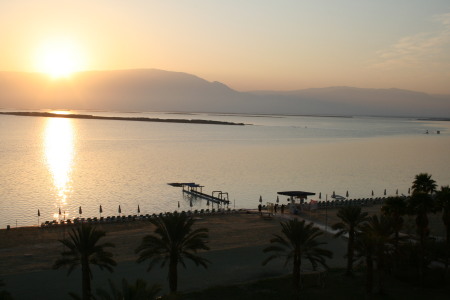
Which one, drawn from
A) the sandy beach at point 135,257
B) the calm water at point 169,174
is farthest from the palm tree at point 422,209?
the calm water at point 169,174

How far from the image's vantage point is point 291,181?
7006 cm

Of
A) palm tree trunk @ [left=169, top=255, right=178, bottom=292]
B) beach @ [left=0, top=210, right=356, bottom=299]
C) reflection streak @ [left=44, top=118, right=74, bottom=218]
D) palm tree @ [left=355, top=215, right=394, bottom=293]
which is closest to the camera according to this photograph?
palm tree trunk @ [left=169, top=255, right=178, bottom=292]

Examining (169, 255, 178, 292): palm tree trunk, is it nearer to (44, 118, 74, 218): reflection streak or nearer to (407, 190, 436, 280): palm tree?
(407, 190, 436, 280): palm tree

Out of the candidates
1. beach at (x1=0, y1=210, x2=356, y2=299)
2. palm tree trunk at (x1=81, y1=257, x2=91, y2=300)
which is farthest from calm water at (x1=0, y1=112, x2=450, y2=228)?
palm tree trunk at (x1=81, y1=257, x2=91, y2=300)

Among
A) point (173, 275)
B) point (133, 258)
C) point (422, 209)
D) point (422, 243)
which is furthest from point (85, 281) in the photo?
point (422, 209)

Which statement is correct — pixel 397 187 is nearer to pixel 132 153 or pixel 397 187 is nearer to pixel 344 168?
pixel 344 168

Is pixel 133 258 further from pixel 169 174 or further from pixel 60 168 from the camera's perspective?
pixel 60 168

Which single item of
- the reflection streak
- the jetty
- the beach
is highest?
the reflection streak

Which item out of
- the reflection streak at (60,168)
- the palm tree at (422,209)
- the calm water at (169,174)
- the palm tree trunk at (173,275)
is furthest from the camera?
the reflection streak at (60,168)

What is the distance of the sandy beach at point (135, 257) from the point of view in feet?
79.8

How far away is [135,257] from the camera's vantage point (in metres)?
29.1

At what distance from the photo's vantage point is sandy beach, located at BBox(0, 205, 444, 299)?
24.3 meters

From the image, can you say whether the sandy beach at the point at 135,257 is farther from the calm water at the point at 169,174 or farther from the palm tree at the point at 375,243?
the calm water at the point at 169,174

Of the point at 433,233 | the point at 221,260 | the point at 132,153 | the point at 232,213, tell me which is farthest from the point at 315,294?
the point at 132,153
